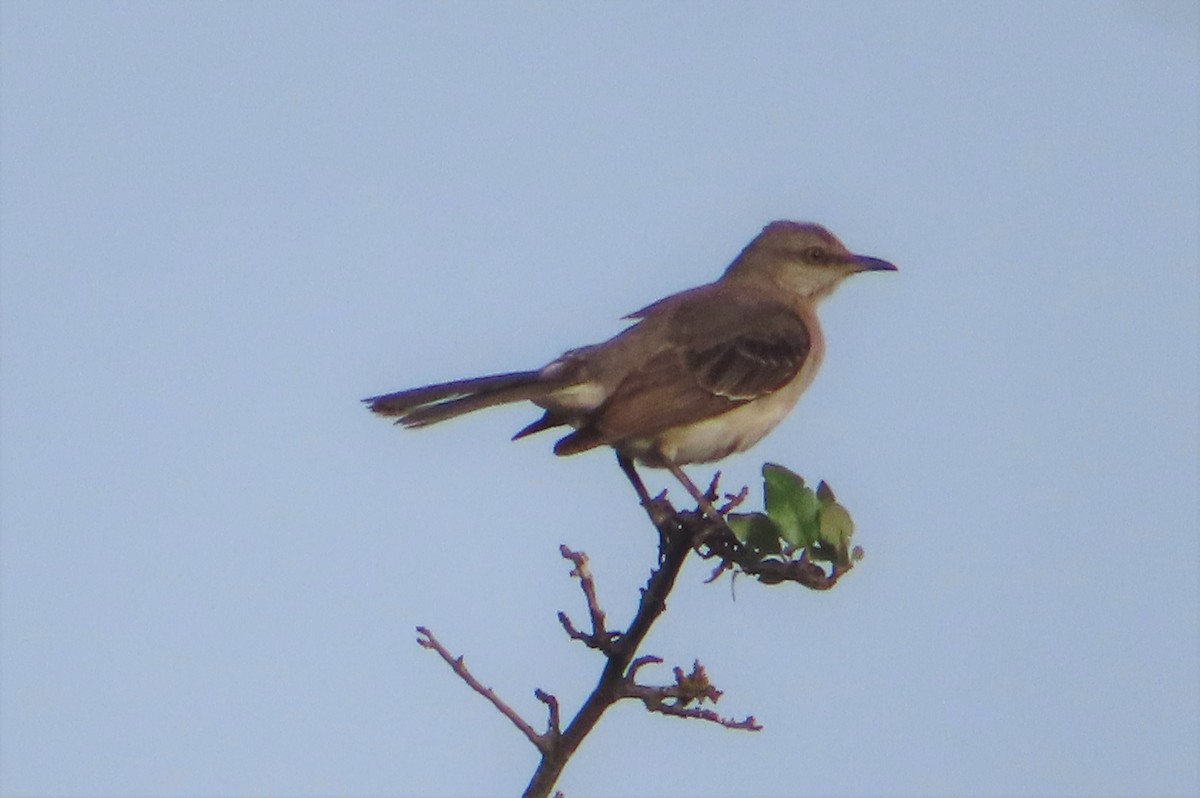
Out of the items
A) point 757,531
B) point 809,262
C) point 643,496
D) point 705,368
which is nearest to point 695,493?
→ point 643,496

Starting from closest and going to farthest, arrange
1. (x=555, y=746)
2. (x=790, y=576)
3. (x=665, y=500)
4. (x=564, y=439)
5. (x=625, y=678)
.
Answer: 1. (x=555, y=746)
2. (x=625, y=678)
3. (x=790, y=576)
4. (x=665, y=500)
5. (x=564, y=439)

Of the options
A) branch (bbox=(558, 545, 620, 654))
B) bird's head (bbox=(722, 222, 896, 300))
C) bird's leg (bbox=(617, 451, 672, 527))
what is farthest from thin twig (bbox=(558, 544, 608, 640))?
bird's head (bbox=(722, 222, 896, 300))

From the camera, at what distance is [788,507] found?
15.6 ft

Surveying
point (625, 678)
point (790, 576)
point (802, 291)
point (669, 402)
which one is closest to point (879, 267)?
point (802, 291)

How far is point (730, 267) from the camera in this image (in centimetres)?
1018

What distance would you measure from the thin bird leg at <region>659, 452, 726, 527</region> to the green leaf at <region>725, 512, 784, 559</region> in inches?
31.5

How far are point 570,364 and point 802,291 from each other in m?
2.52

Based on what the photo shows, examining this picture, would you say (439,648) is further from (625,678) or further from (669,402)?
(669,402)

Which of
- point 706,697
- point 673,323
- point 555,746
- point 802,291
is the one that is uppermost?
point 802,291

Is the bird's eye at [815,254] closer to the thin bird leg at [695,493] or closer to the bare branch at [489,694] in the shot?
the thin bird leg at [695,493]

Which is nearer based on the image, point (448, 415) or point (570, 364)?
point (448, 415)

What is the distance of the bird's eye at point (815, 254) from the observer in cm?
968

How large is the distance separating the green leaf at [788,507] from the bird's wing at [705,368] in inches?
87.5

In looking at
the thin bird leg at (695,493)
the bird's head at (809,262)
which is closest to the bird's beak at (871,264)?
the bird's head at (809,262)
